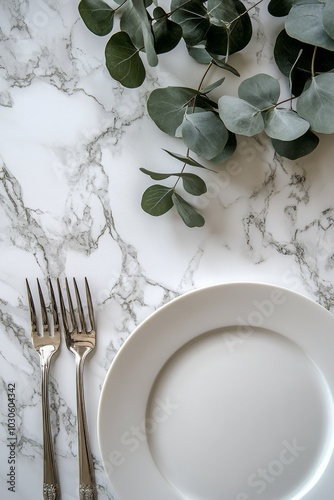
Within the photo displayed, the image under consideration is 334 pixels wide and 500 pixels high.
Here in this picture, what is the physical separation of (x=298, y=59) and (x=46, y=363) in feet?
1.76

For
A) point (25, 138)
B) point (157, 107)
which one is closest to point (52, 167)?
point (25, 138)

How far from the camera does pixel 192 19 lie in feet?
2.33

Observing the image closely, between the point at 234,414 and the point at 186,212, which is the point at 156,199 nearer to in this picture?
the point at 186,212

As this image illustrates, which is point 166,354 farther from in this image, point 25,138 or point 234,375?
point 25,138

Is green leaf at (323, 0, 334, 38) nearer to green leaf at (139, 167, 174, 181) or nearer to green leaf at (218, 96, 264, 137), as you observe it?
green leaf at (218, 96, 264, 137)

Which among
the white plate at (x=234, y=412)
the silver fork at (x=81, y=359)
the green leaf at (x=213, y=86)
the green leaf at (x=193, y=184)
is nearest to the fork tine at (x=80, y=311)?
the silver fork at (x=81, y=359)

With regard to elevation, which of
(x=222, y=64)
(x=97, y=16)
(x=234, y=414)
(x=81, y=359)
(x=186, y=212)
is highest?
(x=97, y=16)

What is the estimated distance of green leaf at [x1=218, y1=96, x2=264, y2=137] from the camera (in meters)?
0.70

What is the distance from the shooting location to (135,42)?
0.71m

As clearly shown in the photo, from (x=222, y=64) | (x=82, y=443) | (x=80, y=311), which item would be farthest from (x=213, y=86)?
(x=82, y=443)

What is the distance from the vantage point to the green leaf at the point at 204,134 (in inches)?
28.1

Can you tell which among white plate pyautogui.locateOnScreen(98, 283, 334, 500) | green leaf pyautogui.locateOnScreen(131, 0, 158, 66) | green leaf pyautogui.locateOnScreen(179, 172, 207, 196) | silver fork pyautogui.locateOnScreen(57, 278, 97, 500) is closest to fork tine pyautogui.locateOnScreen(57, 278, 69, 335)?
silver fork pyautogui.locateOnScreen(57, 278, 97, 500)

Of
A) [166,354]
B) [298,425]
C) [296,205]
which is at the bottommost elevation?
[298,425]

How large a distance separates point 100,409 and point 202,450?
→ 0.51 feet
